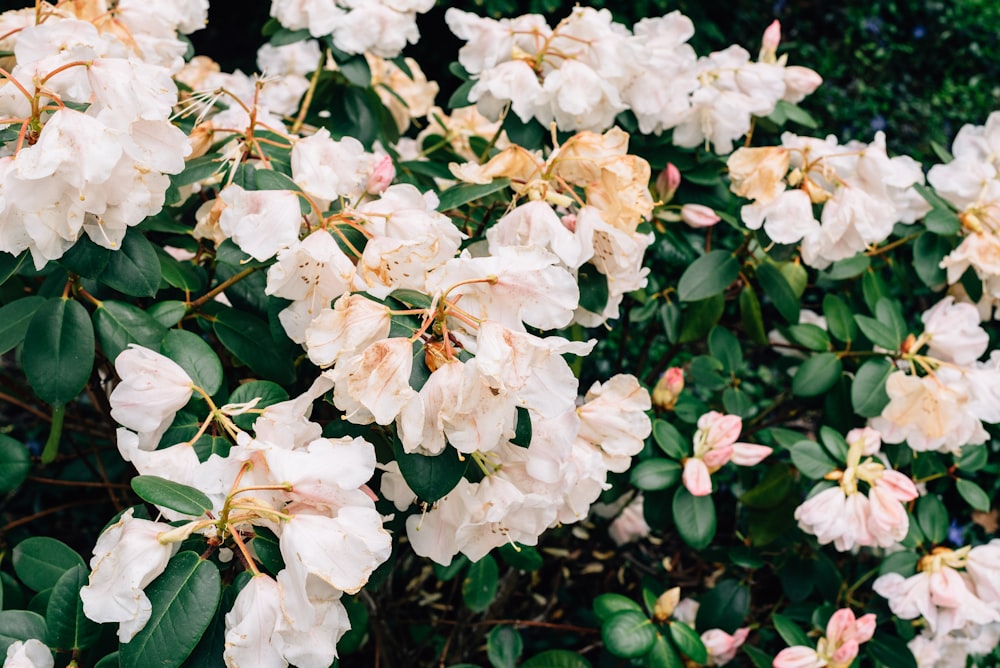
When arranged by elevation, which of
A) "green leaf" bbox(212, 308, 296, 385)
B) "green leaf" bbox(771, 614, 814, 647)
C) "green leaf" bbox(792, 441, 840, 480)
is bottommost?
"green leaf" bbox(771, 614, 814, 647)

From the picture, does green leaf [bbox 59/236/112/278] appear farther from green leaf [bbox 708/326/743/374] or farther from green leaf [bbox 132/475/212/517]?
green leaf [bbox 708/326/743/374]

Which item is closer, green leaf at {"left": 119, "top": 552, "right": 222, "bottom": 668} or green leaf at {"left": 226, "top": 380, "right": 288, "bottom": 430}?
green leaf at {"left": 119, "top": 552, "right": 222, "bottom": 668}

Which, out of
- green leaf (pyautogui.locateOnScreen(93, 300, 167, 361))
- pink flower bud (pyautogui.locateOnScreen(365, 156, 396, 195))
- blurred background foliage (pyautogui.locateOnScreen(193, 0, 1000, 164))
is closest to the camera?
green leaf (pyautogui.locateOnScreen(93, 300, 167, 361))

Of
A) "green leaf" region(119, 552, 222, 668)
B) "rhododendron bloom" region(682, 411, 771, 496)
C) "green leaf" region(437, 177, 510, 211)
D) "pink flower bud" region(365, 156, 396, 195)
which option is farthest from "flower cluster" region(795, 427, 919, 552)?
"green leaf" region(119, 552, 222, 668)

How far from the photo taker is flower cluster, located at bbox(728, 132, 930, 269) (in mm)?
1307

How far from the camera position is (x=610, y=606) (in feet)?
4.74

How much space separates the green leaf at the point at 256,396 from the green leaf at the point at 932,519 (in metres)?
1.12

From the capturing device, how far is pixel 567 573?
6.82 feet

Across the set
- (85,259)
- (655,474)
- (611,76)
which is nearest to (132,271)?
(85,259)

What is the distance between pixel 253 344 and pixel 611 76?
0.64m

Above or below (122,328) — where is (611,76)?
above

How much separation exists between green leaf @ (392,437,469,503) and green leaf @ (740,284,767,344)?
0.84m

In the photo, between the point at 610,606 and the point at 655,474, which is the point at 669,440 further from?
the point at 610,606

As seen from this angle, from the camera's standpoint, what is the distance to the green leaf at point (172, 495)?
82cm
